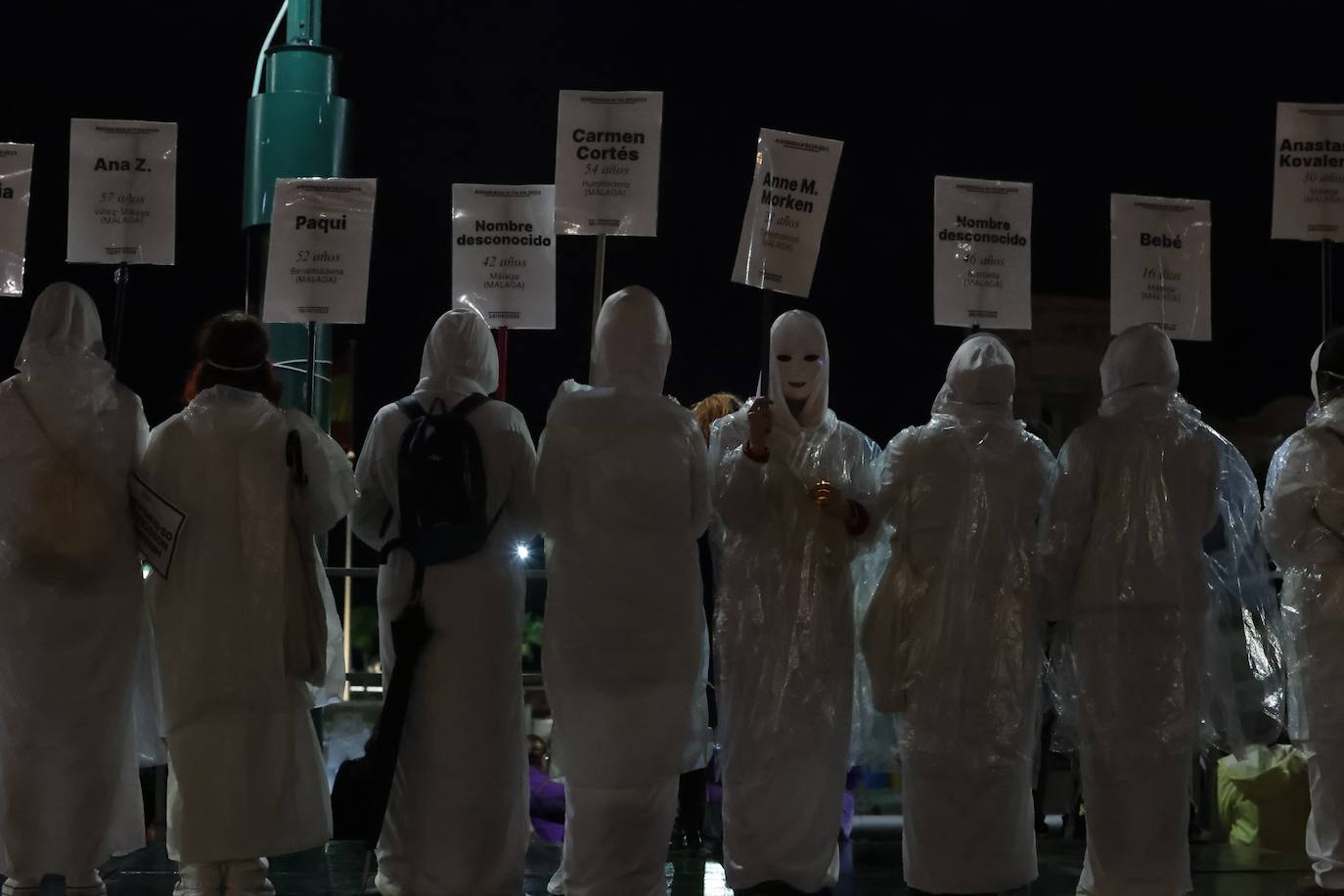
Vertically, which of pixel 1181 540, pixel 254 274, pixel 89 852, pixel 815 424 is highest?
pixel 254 274

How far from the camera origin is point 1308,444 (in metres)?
4.92

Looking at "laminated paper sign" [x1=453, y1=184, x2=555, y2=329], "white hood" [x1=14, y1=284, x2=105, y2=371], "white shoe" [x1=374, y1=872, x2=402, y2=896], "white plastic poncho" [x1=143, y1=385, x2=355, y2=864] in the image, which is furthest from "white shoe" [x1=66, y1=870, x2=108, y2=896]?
"laminated paper sign" [x1=453, y1=184, x2=555, y2=329]

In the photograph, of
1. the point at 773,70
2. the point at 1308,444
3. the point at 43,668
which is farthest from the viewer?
the point at 773,70

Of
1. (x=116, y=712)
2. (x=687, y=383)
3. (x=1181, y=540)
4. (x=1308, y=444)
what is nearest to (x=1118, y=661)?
(x=1181, y=540)

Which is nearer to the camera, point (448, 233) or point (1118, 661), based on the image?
point (1118, 661)

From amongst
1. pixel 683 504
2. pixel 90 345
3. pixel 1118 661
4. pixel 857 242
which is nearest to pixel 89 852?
pixel 90 345

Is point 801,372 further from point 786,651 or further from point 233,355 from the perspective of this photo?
point 233,355

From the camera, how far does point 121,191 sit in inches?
211

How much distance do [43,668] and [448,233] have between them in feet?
19.1

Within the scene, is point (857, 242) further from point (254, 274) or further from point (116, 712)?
point (116, 712)

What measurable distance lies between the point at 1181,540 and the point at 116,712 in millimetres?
3003

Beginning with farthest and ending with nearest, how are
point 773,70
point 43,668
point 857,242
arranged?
point 857,242 < point 773,70 < point 43,668

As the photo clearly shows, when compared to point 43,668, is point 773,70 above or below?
above

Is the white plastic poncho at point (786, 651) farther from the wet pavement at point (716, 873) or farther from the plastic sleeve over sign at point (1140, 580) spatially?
the plastic sleeve over sign at point (1140, 580)
